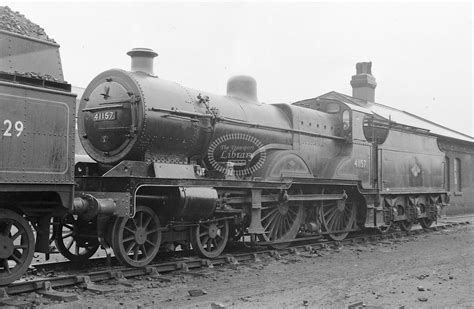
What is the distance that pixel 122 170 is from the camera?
8219 millimetres

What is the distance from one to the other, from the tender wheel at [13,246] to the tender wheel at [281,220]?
5.00 metres

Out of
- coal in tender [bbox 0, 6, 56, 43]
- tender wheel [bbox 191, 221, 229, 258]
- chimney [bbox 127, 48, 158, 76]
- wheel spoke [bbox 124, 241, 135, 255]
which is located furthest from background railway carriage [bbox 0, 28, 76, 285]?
tender wheel [bbox 191, 221, 229, 258]

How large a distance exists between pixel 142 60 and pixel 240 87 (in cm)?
263

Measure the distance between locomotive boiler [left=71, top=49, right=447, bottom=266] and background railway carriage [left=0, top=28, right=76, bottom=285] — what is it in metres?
0.82

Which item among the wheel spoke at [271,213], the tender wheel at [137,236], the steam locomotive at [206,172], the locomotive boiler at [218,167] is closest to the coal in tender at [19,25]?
the steam locomotive at [206,172]

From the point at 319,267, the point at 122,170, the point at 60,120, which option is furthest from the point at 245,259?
the point at 60,120

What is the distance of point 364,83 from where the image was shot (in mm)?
30344

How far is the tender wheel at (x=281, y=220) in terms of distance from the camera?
35.6 feet

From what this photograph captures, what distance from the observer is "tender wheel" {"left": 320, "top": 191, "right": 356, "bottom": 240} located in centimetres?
1235

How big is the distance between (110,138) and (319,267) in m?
4.19

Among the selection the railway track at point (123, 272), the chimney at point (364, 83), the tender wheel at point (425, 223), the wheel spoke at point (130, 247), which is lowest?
the railway track at point (123, 272)

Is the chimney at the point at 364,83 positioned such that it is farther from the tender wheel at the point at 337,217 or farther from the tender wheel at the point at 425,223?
the tender wheel at the point at 337,217

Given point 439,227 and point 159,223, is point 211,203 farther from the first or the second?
point 439,227

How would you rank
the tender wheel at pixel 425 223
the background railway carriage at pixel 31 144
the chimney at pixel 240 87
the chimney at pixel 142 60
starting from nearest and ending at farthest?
the background railway carriage at pixel 31 144
the chimney at pixel 142 60
the chimney at pixel 240 87
the tender wheel at pixel 425 223
